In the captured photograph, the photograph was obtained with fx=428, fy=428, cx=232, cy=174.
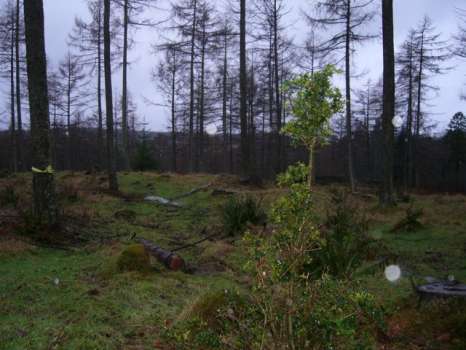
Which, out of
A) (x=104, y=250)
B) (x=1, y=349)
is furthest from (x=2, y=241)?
(x=1, y=349)

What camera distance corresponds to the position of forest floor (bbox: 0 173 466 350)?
3.89 m

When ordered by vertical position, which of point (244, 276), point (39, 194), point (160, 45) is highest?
point (160, 45)

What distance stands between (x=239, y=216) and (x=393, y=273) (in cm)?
398

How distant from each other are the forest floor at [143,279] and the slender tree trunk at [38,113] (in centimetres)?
61

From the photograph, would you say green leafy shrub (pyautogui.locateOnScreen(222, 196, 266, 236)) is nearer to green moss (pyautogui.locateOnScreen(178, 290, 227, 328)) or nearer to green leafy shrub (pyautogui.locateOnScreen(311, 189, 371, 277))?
green leafy shrub (pyautogui.locateOnScreen(311, 189, 371, 277))

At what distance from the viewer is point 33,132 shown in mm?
7672

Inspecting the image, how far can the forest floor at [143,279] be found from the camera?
3.89 metres

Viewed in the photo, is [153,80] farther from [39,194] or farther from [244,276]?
[244,276]

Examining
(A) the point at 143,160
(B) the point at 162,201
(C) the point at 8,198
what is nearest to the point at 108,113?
(B) the point at 162,201

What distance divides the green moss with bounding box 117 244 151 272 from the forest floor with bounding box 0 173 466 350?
0.12 meters

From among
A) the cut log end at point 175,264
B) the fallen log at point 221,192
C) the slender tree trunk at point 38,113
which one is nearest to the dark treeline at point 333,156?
the fallen log at point 221,192

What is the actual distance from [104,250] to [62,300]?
102 inches

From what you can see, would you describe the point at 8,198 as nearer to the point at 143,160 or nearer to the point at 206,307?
the point at 206,307

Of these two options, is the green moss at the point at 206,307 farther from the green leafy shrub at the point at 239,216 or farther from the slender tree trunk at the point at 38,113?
the green leafy shrub at the point at 239,216
